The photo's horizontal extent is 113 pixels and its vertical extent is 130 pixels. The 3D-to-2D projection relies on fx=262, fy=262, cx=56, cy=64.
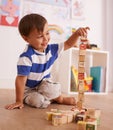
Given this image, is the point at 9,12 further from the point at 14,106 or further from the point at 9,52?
the point at 14,106

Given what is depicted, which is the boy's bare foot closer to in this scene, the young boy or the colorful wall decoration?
the young boy

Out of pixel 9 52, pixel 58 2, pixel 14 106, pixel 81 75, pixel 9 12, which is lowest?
pixel 14 106

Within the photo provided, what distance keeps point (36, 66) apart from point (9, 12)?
110 centimetres

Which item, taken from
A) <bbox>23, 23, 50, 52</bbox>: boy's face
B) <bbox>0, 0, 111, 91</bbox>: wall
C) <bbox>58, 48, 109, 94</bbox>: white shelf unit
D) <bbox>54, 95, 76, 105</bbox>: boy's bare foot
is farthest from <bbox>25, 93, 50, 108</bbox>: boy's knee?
<bbox>0, 0, 111, 91</bbox>: wall

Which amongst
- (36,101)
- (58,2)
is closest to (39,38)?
(36,101)

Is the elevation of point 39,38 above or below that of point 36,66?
above

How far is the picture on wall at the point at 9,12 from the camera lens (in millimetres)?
2223

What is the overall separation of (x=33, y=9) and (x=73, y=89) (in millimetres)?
792

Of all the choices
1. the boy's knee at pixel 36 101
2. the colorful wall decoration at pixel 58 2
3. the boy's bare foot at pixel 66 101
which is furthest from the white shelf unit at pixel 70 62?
the boy's knee at pixel 36 101

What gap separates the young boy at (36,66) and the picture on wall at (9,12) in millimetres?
971

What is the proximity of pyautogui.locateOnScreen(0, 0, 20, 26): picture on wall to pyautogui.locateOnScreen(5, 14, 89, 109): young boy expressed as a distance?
0.97 m

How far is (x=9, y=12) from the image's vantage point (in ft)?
7.36

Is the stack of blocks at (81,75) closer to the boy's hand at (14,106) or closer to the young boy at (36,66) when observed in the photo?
the young boy at (36,66)

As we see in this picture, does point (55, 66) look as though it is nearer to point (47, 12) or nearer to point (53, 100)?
point (47, 12)
